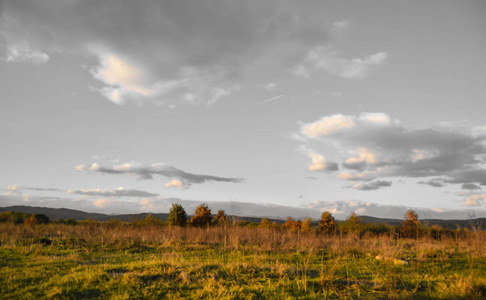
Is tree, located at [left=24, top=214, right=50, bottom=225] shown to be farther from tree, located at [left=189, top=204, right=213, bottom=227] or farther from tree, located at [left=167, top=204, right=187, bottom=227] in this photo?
tree, located at [left=189, top=204, right=213, bottom=227]

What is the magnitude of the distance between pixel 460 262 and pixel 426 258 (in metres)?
1.23

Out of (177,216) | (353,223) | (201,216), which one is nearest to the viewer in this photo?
(353,223)

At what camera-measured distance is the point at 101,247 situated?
13805 millimetres

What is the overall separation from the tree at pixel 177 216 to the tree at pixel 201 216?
10.2ft

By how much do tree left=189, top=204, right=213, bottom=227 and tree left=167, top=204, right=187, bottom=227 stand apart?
312 centimetres

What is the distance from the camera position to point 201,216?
152 ft

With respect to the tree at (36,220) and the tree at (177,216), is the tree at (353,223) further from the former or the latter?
Result: the tree at (36,220)

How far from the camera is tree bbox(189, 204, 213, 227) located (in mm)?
45406

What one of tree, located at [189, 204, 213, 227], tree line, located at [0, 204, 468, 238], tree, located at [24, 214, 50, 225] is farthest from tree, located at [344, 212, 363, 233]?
tree, located at [24, 214, 50, 225]

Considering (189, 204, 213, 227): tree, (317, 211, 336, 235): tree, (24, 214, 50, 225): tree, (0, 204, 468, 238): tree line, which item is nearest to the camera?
(0, 204, 468, 238): tree line

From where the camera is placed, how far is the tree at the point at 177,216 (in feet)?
135

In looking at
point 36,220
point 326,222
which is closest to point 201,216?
point 326,222

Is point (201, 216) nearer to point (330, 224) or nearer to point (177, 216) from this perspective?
point (177, 216)

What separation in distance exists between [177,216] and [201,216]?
5614 mm
